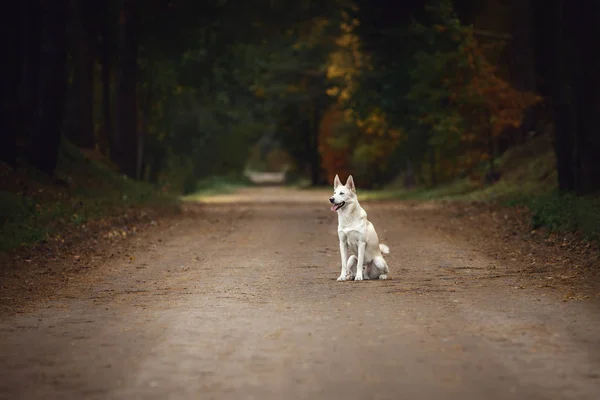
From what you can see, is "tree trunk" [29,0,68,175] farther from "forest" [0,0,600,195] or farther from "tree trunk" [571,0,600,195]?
"tree trunk" [571,0,600,195]

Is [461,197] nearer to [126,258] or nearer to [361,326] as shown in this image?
[126,258]

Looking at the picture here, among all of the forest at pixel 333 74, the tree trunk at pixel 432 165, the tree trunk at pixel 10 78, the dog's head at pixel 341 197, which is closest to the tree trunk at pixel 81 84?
the forest at pixel 333 74

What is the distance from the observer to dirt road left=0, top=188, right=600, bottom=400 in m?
7.86

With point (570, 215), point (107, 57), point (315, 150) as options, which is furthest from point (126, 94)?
point (315, 150)

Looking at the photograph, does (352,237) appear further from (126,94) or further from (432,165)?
(432,165)

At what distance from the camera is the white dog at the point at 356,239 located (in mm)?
14344

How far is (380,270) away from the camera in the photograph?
582 inches

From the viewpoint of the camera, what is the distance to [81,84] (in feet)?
136

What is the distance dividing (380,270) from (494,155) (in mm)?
30011

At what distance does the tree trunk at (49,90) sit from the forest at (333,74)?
4 cm

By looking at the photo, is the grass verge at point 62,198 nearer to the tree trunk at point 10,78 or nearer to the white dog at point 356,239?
the tree trunk at point 10,78

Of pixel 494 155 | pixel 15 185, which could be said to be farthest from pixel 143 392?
pixel 494 155

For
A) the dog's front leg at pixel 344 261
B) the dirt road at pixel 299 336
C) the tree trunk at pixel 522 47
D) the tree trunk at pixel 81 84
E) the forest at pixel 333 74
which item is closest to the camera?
the dirt road at pixel 299 336

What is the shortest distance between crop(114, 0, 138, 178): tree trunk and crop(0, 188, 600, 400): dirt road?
2689 centimetres
